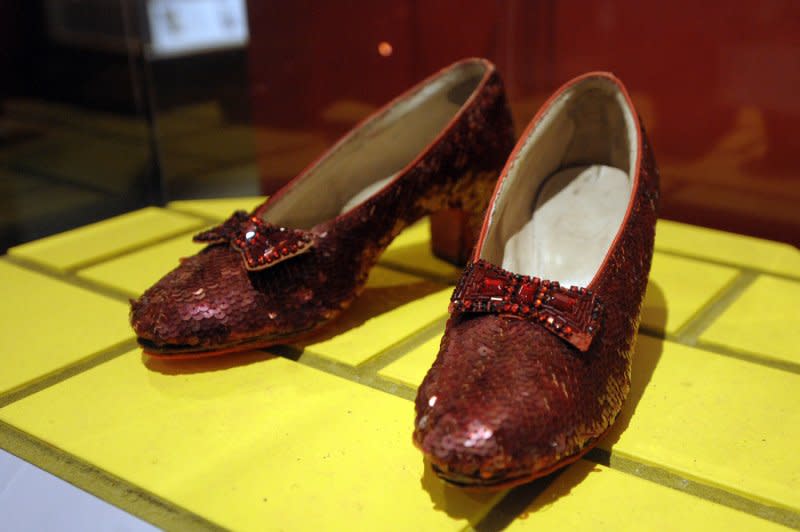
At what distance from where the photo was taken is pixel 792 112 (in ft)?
3.92

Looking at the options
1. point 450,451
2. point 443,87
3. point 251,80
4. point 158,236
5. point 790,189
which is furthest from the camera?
point 251,80

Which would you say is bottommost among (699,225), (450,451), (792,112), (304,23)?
(699,225)

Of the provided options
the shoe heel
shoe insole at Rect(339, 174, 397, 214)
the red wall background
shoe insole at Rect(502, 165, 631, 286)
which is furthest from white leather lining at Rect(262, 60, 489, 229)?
the red wall background

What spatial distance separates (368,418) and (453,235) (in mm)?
448

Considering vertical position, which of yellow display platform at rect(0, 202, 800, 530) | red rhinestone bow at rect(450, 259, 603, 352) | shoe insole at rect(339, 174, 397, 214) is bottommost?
yellow display platform at rect(0, 202, 800, 530)

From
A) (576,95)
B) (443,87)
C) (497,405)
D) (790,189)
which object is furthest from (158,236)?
(790,189)

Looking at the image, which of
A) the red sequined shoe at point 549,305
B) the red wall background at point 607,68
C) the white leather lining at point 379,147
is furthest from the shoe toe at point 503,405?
the red wall background at point 607,68

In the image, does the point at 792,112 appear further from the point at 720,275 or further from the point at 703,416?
the point at 703,416

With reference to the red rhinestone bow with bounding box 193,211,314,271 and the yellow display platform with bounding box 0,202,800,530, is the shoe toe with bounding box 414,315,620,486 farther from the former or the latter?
the red rhinestone bow with bounding box 193,211,314,271

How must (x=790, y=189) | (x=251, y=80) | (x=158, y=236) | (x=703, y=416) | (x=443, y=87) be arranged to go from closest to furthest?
(x=703, y=416) < (x=443, y=87) < (x=790, y=189) < (x=158, y=236) < (x=251, y=80)

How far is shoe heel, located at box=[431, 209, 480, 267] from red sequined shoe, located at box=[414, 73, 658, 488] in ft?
0.49

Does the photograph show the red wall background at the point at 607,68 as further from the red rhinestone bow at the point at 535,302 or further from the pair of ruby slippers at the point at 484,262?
the red rhinestone bow at the point at 535,302

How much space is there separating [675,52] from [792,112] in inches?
7.8

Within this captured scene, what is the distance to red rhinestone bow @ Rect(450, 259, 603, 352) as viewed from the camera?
2.30ft
